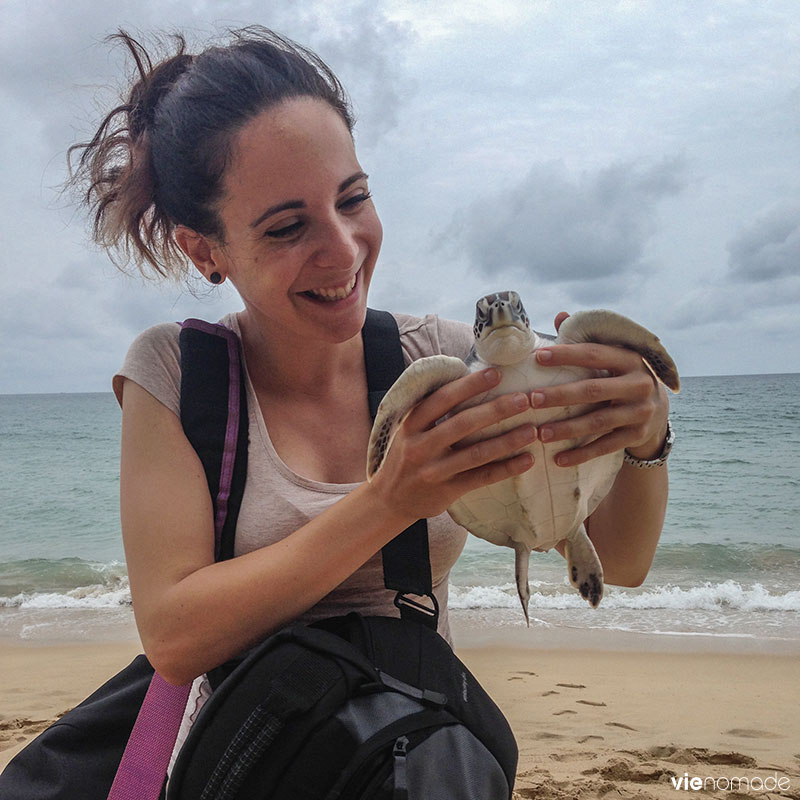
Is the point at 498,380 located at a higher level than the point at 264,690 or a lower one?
higher

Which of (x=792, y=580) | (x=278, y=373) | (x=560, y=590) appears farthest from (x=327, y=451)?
(x=792, y=580)

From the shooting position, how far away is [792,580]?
6645 millimetres

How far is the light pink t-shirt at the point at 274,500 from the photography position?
58.3 inches

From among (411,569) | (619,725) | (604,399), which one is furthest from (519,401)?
(619,725)

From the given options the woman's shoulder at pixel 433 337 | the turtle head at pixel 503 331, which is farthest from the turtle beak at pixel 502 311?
the woman's shoulder at pixel 433 337

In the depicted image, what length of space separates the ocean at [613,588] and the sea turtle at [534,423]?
366 centimetres

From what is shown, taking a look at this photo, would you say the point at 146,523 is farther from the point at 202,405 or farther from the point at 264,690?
the point at 264,690

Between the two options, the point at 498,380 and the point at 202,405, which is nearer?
the point at 498,380

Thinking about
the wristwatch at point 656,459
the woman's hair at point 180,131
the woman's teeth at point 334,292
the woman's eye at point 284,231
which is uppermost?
the woman's hair at point 180,131

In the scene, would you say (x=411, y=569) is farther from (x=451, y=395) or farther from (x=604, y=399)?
(x=604, y=399)

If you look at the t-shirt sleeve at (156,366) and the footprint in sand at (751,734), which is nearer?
the t-shirt sleeve at (156,366)

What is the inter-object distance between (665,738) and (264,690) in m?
2.90

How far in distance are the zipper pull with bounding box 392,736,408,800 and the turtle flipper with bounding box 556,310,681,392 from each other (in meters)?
0.80

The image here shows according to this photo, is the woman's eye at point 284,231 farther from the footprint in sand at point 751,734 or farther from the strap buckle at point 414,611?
the footprint in sand at point 751,734
